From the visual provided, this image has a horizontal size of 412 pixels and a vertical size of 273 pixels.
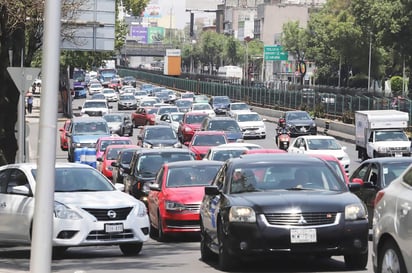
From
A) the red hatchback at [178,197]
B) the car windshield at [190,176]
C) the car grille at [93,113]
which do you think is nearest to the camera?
the red hatchback at [178,197]

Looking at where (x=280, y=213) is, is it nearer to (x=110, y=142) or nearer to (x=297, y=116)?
(x=110, y=142)

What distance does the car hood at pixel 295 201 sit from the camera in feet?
43.8

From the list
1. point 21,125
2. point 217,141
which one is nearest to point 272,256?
point 21,125

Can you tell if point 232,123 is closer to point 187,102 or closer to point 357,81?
point 187,102

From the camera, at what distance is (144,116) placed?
71.6 meters

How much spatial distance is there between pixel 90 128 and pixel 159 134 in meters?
3.75

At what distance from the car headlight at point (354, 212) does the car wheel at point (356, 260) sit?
51 cm

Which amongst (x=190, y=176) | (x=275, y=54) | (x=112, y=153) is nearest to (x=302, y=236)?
(x=190, y=176)

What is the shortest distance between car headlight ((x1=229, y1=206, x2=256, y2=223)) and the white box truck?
99.9ft

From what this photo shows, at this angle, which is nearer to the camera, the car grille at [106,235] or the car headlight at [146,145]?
the car grille at [106,235]

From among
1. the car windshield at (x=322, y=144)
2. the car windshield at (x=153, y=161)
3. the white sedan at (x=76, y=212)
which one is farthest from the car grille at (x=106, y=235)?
the car windshield at (x=322, y=144)

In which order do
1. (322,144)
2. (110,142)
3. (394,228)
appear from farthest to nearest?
(110,142) → (322,144) → (394,228)

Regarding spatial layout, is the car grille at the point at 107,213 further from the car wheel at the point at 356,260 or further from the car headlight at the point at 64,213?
the car wheel at the point at 356,260

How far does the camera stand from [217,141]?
135ft
